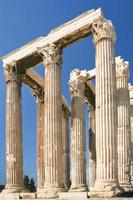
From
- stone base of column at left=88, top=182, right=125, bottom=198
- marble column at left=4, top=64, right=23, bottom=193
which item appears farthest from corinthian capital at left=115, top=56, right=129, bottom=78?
stone base of column at left=88, top=182, right=125, bottom=198

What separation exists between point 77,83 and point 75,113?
2555mm

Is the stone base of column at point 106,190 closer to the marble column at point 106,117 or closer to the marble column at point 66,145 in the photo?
the marble column at point 106,117

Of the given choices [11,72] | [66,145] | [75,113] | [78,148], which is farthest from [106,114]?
Answer: [66,145]

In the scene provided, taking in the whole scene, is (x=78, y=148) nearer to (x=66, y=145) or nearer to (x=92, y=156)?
(x=92, y=156)

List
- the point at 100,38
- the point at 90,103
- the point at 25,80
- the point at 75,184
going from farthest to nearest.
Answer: the point at 90,103, the point at 25,80, the point at 75,184, the point at 100,38

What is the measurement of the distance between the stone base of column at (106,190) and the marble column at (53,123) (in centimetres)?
397

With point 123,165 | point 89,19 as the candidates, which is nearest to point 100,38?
point 89,19

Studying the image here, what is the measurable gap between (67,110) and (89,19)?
1567 centimetres

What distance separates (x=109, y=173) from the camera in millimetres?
24578

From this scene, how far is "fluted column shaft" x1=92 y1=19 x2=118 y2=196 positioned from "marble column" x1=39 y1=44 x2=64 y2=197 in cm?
402

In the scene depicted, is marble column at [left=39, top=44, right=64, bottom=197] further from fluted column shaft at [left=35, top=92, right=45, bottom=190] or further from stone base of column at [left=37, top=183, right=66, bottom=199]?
fluted column shaft at [left=35, top=92, right=45, bottom=190]

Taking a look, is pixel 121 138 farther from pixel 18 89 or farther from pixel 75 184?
pixel 18 89

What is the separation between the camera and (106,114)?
25297 mm

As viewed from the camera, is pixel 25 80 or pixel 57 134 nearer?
pixel 57 134
